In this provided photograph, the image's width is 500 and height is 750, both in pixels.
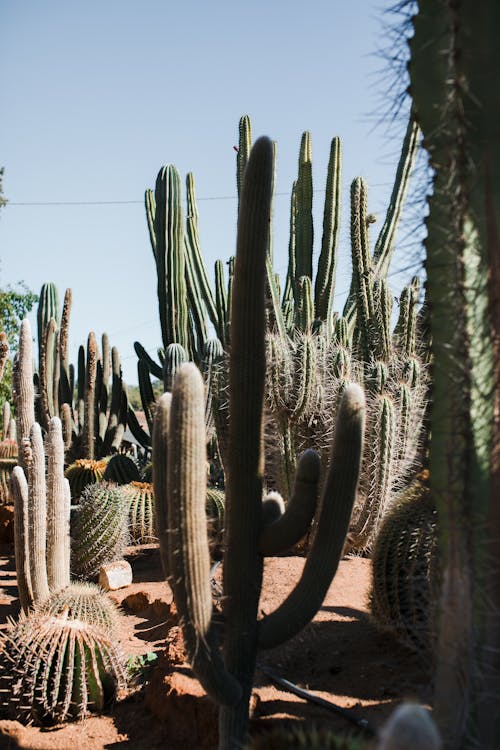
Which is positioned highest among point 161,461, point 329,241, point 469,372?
point 329,241

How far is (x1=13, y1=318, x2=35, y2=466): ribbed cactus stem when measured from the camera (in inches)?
265

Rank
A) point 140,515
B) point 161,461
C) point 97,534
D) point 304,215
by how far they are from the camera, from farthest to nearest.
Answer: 1. point 304,215
2. point 140,515
3. point 97,534
4. point 161,461

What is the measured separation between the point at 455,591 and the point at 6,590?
17.9ft

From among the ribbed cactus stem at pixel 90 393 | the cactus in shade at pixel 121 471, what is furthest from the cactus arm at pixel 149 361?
the cactus in shade at pixel 121 471

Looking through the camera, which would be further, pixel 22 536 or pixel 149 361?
pixel 149 361

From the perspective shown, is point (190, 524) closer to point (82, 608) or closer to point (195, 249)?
point (82, 608)

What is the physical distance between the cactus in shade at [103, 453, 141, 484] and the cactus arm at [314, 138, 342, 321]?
3.18 meters

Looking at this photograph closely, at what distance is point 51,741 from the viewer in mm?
3695

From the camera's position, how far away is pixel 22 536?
5.14m

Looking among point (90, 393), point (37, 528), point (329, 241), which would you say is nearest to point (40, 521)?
point (37, 528)

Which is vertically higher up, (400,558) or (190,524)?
(190,524)

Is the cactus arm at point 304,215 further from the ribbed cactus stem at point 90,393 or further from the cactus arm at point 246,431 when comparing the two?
the cactus arm at point 246,431

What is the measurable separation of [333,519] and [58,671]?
2.13 m

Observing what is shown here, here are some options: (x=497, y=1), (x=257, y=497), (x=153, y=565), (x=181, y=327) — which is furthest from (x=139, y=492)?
(x=497, y=1)
